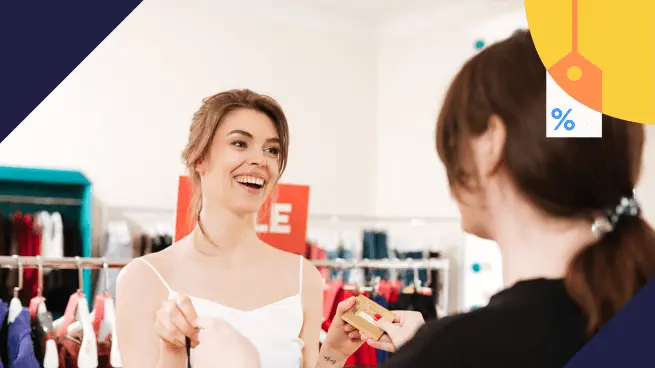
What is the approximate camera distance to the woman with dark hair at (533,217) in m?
0.64

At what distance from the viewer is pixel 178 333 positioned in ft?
3.01

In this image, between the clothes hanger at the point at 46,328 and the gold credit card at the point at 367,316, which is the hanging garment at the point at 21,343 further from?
the gold credit card at the point at 367,316

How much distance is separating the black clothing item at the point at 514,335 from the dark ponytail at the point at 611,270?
0.06 ft

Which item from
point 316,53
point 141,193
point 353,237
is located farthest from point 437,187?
point 141,193

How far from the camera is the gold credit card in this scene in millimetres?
1108

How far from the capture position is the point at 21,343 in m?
1.92

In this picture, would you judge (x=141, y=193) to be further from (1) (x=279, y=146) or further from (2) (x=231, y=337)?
(2) (x=231, y=337)

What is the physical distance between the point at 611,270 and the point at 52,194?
347 cm

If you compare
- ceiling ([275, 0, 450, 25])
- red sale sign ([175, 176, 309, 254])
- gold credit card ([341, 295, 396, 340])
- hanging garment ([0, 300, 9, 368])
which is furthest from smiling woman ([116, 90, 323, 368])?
ceiling ([275, 0, 450, 25])

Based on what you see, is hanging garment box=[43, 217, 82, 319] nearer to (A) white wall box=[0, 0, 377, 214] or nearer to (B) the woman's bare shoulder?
(A) white wall box=[0, 0, 377, 214]

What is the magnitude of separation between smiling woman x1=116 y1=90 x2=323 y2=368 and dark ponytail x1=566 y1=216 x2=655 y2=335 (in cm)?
92

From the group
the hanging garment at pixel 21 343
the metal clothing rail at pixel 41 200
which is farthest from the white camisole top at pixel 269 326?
the metal clothing rail at pixel 41 200

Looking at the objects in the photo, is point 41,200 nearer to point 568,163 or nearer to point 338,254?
point 338,254

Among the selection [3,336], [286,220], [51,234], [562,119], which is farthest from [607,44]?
[51,234]
